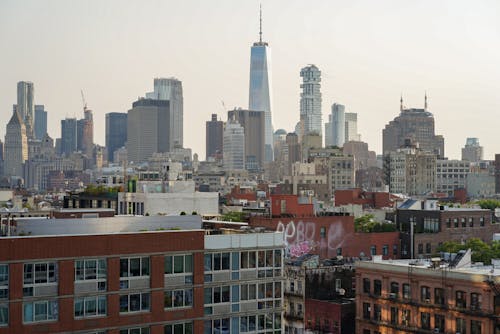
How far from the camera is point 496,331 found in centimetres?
7125

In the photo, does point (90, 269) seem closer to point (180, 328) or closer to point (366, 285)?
point (180, 328)

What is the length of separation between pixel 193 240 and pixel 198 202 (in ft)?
253

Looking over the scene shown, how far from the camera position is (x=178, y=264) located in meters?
55.1

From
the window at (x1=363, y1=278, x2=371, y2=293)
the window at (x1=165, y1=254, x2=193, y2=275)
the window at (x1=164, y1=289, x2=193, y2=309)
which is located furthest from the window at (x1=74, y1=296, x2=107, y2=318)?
the window at (x1=363, y1=278, x2=371, y2=293)

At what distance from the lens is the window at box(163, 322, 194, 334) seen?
5425 cm

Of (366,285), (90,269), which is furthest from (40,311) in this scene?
(366,285)

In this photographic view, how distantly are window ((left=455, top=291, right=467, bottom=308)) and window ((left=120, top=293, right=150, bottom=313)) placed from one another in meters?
30.3

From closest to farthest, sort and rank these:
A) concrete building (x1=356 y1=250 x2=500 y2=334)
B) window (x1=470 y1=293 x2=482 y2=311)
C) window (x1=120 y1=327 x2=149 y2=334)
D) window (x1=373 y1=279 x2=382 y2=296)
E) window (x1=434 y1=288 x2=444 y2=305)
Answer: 1. window (x1=120 y1=327 x2=149 y2=334)
2. concrete building (x1=356 y1=250 x2=500 y2=334)
3. window (x1=470 y1=293 x2=482 y2=311)
4. window (x1=434 y1=288 x2=444 y2=305)
5. window (x1=373 y1=279 x2=382 y2=296)

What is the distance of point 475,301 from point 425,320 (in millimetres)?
5528

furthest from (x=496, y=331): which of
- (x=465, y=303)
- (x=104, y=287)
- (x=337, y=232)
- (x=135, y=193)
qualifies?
(x=135, y=193)

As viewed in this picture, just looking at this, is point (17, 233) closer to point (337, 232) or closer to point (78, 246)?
point (78, 246)

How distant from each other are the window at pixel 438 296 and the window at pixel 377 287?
6786 millimetres

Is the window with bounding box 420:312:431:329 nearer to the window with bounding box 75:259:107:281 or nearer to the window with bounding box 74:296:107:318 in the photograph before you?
the window with bounding box 74:296:107:318

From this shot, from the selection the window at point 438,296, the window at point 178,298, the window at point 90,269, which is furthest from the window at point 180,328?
the window at point 438,296
